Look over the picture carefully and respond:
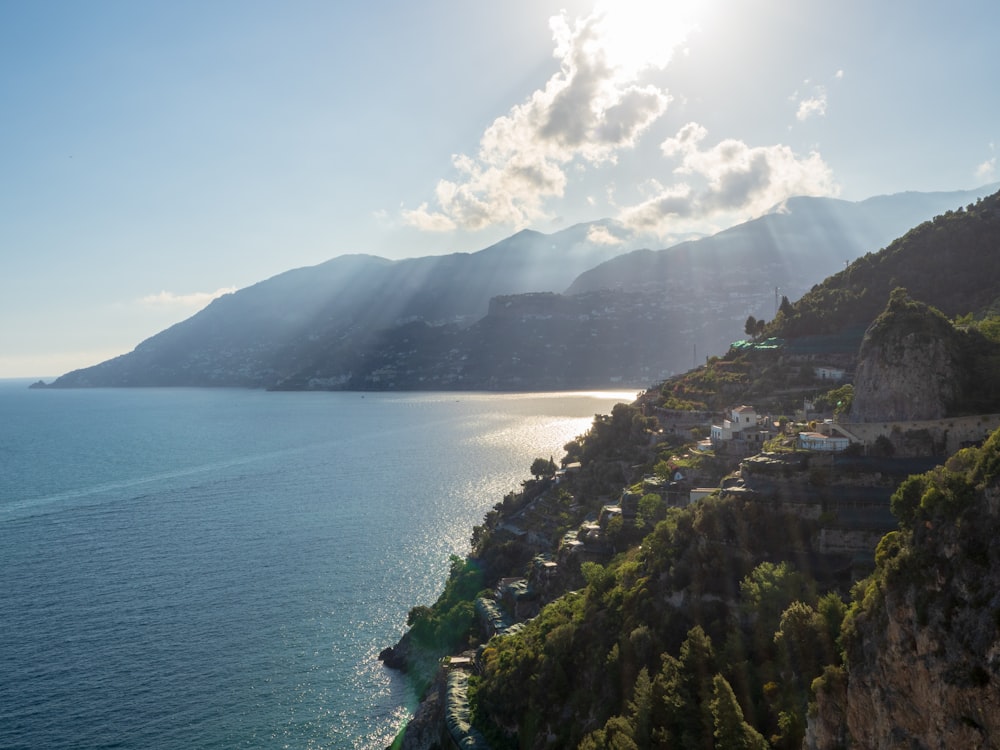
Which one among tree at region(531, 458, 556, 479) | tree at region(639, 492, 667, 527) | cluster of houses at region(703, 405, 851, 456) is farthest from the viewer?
tree at region(531, 458, 556, 479)

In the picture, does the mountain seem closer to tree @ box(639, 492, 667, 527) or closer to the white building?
tree @ box(639, 492, 667, 527)

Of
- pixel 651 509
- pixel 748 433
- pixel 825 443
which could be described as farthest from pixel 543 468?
pixel 825 443

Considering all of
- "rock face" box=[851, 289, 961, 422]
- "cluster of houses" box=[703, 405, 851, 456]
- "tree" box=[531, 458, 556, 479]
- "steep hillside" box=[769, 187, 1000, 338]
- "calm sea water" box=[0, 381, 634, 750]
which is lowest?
"calm sea water" box=[0, 381, 634, 750]

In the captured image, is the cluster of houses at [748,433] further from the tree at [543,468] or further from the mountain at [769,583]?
the tree at [543,468]

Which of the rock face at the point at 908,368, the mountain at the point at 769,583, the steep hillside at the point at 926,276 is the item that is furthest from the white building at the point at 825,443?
the steep hillside at the point at 926,276

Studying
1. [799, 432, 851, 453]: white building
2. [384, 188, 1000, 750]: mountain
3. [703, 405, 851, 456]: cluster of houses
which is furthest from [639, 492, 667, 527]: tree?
[799, 432, 851, 453]: white building

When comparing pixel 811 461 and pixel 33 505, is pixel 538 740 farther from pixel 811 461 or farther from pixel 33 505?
pixel 33 505

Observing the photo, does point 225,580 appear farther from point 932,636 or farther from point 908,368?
point 932,636
